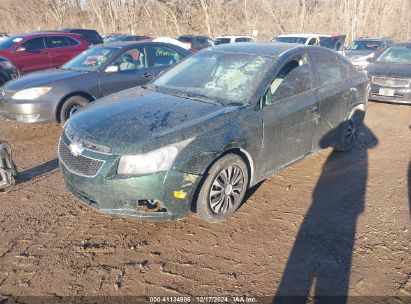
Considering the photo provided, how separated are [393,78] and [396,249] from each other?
593cm

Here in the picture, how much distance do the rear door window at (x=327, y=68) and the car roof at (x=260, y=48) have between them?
0.85 ft

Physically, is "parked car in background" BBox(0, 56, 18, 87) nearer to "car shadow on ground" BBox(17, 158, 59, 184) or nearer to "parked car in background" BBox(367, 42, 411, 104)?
"car shadow on ground" BBox(17, 158, 59, 184)

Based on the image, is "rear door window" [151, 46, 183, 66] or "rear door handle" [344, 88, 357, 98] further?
"rear door window" [151, 46, 183, 66]

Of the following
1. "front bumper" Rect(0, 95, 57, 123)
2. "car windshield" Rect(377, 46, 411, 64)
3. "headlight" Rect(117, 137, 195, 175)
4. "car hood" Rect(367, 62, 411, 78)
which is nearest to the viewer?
"headlight" Rect(117, 137, 195, 175)

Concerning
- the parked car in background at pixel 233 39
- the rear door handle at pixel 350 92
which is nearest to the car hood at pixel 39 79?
the rear door handle at pixel 350 92

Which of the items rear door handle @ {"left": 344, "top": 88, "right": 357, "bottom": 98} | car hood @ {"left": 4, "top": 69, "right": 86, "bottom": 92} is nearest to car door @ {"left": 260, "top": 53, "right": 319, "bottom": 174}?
rear door handle @ {"left": 344, "top": 88, "right": 357, "bottom": 98}

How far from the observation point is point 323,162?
15.8ft

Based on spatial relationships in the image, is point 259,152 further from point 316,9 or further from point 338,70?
point 316,9

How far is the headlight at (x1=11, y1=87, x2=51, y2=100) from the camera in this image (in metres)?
5.55

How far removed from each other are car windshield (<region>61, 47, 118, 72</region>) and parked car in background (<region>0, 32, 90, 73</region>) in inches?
169

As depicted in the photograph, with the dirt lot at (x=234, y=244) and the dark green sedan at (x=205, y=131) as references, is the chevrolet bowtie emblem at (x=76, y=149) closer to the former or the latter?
the dark green sedan at (x=205, y=131)

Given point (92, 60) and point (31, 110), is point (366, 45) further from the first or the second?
point (31, 110)

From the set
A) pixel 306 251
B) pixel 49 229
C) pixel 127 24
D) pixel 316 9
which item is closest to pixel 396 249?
pixel 306 251

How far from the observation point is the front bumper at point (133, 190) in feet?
9.13
